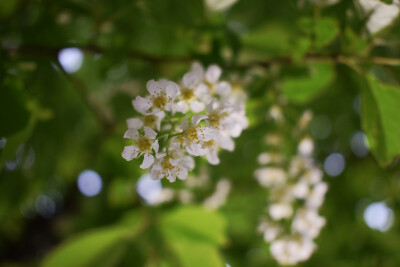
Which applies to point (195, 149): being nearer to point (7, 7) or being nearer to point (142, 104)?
point (142, 104)

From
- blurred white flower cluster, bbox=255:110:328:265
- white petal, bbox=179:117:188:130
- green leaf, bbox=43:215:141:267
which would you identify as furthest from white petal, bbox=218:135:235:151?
green leaf, bbox=43:215:141:267

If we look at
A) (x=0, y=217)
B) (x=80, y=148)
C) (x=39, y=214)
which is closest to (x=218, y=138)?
(x=0, y=217)

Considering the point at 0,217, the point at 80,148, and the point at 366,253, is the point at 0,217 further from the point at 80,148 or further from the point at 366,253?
the point at 366,253

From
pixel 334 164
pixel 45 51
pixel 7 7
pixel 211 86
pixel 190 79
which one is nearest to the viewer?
pixel 190 79

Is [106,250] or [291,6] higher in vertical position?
[291,6]

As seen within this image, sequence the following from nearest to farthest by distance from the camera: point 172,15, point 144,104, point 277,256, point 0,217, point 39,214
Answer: point 144,104, point 172,15, point 277,256, point 0,217, point 39,214

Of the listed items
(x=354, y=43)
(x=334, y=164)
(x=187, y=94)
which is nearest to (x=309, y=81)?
(x=354, y=43)
